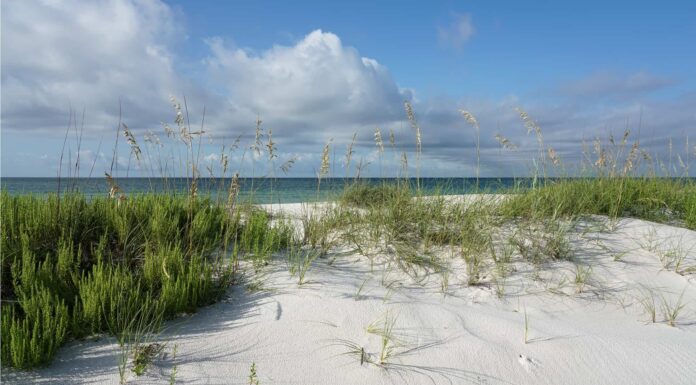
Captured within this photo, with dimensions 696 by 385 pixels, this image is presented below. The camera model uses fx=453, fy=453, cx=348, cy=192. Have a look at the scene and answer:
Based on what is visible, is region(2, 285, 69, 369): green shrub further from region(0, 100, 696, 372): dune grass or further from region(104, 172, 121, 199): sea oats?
region(104, 172, 121, 199): sea oats

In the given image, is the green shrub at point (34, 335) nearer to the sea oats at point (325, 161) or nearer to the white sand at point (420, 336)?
the white sand at point (420, 336)

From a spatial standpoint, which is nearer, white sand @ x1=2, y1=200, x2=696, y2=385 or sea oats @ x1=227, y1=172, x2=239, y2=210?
white sand @ x1=2, y1=200, x2=696, y2=385

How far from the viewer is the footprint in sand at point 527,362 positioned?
8.99 ft

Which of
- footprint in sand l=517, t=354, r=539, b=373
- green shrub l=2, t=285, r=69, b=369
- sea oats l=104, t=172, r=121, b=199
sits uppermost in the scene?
sea oats l=104, t=172, r=121, b=199

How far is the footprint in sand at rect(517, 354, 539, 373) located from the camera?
8.99 ft

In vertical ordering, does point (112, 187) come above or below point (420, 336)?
above

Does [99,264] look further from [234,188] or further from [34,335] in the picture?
[234,188]

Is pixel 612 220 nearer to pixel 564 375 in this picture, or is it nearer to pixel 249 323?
pixel 564 375

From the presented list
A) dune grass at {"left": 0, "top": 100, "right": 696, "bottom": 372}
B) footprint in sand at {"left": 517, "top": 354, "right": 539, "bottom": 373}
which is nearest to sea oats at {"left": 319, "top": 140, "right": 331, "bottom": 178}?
dune grass at {"left": 0, "top": 100, "right": 696, "bottom": 372}

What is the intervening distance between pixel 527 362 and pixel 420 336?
0.66 m

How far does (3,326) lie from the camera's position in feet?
8.05

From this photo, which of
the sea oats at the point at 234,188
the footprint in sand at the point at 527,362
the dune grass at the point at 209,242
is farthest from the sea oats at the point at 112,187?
the footprint in sand at the point at 527,362

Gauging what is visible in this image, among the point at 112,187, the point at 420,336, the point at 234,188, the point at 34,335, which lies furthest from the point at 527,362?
the point at 112,187

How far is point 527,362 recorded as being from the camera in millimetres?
2779
